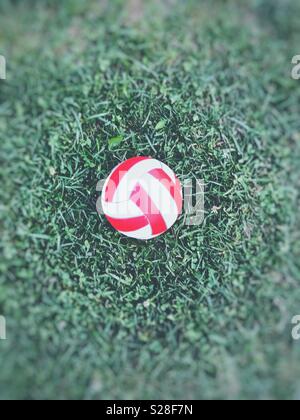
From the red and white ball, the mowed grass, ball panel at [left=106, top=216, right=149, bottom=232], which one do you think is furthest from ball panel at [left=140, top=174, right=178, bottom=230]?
the mowed grass

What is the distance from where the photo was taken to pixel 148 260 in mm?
4668

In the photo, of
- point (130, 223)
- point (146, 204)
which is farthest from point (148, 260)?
point (146, 204)

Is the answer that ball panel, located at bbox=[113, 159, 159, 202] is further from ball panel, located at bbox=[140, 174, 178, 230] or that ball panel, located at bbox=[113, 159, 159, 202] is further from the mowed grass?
the mowed grass

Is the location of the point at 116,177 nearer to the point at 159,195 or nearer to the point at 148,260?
the point at 159,195

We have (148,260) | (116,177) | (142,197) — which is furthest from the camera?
(148,260)

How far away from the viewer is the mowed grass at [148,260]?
467 centimetres

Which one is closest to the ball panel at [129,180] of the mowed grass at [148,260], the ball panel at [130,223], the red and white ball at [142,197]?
the red and white ball at [142,197]

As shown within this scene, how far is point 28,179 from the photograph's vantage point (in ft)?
15.5

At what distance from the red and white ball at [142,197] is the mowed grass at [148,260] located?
56cm

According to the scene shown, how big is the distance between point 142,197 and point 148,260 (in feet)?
3.10

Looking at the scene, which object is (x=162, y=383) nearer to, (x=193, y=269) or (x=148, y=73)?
(x=193, y=269)
